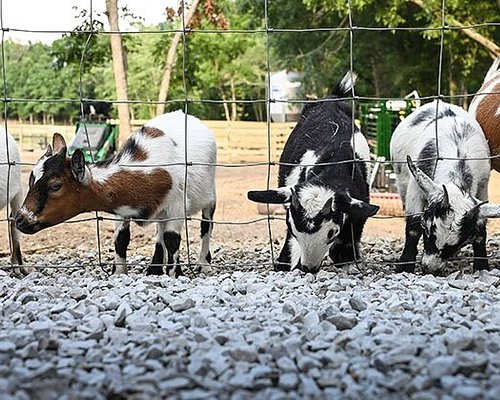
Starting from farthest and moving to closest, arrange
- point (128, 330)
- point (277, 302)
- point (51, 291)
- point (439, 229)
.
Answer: point (439, 229), point (51, 291), point (277, 302), point (128, 330)

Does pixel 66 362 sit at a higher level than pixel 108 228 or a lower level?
higher

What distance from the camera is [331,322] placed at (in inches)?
164

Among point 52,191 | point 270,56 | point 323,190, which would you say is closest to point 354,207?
point 323,190

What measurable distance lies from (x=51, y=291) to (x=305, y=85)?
980 inches

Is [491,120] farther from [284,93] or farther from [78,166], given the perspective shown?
[284,93]

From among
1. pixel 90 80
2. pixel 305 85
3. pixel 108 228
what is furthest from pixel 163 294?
pixel 90 80

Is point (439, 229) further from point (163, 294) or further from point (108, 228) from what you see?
point (108, 228)

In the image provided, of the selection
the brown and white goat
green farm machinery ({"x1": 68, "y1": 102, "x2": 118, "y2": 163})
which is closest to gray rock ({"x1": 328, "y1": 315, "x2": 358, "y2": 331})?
the brown and white goat

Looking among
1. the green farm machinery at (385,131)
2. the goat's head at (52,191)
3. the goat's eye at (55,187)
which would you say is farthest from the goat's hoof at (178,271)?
the green farm machinery at (385,131)

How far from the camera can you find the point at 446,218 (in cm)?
605

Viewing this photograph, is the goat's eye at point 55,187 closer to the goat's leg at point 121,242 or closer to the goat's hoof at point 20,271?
the goat's leg at point 121,242

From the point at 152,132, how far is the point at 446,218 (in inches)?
93.2

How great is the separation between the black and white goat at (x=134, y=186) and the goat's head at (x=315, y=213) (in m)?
0.66

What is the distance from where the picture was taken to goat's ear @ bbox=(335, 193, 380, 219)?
20.1 ft
